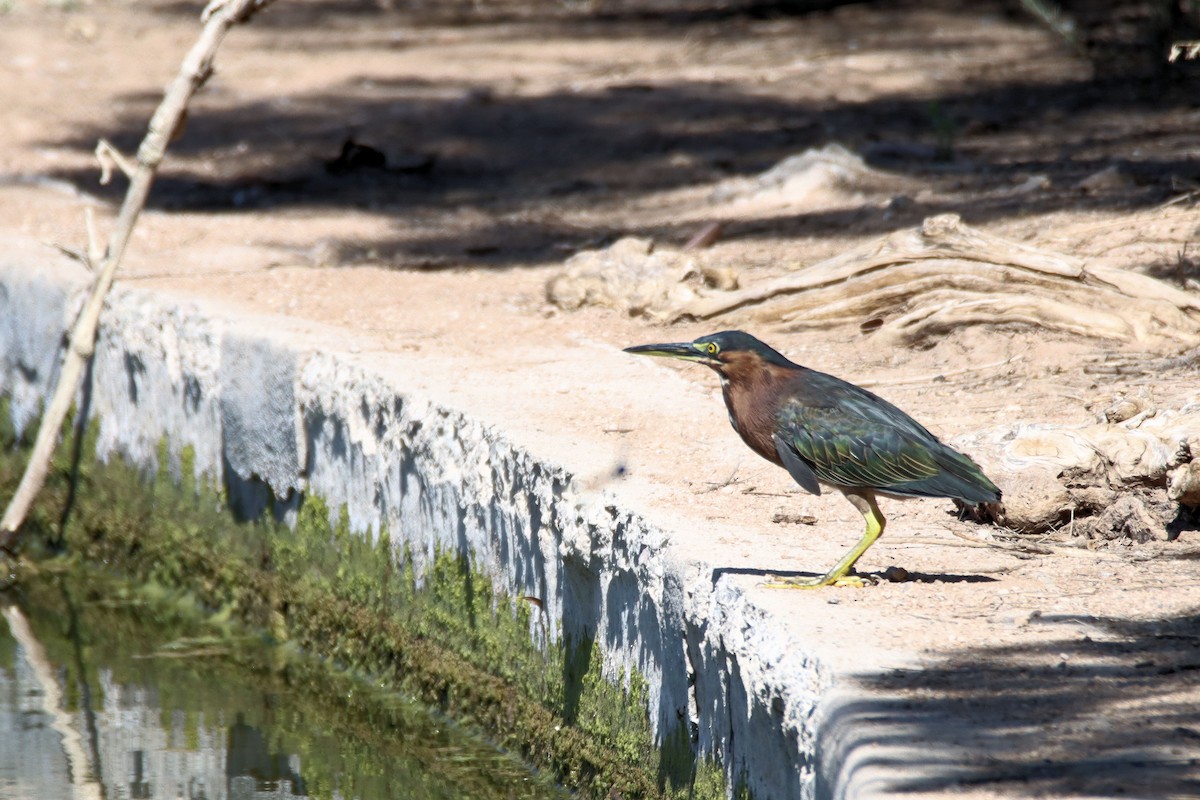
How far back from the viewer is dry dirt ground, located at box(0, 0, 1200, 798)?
3.51 m

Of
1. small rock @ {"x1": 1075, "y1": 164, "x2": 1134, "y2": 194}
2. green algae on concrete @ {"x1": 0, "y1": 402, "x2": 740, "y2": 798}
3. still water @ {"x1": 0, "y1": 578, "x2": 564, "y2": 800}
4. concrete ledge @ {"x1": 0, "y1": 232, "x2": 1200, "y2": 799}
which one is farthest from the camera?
small rock @ {"x1": 1075, "y1": 164, "x2": 1134, "y2": 194}

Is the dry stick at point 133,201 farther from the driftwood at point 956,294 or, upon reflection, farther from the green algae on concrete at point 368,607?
the driftwood at point 956,294

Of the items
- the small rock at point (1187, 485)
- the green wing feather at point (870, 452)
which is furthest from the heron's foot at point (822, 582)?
the small rock at point (1187, 485)

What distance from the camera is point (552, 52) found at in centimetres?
1382

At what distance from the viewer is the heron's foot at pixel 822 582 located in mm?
3723

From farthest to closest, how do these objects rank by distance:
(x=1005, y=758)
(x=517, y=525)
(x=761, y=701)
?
(x=517, y=525)
(x=761, y=701)
(x=1005, y=758)

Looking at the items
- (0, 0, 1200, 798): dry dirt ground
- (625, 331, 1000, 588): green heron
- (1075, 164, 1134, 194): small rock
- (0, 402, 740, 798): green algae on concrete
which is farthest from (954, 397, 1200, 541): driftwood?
(1075, 164, 1134, 194): small rock

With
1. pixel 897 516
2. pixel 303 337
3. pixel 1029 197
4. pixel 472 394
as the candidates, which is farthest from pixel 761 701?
pixel 1029 197

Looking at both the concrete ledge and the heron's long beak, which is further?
the heron's long beak

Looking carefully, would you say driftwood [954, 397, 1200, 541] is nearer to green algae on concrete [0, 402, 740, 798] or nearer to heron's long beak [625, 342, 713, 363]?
heron's long beak [625, 342, 713, 363]

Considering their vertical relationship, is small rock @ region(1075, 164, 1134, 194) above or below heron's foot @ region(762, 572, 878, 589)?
above

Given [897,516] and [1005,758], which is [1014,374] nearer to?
[897,516]

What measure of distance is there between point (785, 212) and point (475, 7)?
7552 mm

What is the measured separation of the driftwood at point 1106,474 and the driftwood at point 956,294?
1616mm
